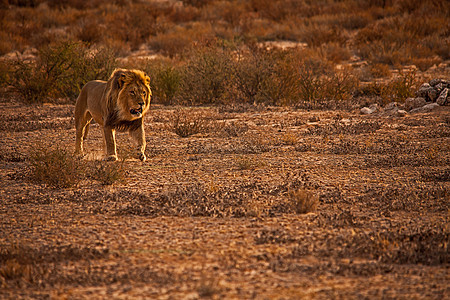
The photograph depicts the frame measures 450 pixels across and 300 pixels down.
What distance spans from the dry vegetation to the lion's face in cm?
85

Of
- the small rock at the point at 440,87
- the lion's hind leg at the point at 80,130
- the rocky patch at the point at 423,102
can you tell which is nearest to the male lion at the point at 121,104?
the lion's hind leg at the point at 80,130

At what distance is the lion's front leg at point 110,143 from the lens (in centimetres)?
808

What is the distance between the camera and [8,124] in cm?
1179

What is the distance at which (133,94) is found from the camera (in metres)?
7.76

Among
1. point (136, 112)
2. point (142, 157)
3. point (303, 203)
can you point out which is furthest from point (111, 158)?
point (303, 203)

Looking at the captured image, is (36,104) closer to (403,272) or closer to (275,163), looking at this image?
(275,163)

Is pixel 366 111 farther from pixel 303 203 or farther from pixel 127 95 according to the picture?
pixel 303 203

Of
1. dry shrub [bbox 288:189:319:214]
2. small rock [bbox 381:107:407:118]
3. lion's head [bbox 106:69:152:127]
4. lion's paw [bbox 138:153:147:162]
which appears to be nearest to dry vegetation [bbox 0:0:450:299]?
dry shrub [bbox 288:189:319:214]

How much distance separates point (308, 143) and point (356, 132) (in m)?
1.34

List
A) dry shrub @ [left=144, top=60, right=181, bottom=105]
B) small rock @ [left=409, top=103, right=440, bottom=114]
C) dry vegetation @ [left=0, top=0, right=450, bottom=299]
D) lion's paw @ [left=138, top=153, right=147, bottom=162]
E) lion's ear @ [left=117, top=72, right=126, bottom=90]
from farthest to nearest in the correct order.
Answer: dry shrub @ [left=144, top=60, right=181, bottom=105] → small rock @ [left=409, top=103, right=440, bottom=114] → lion's paw @ [left=138, top=153, right=147, bottom=162] → lion's ear @ [left=117, top=72, right=126, bottom=90] → dry vegetation @ [left=0, top=0, right=450, bottom=299]

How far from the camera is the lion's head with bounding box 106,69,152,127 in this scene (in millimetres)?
7746

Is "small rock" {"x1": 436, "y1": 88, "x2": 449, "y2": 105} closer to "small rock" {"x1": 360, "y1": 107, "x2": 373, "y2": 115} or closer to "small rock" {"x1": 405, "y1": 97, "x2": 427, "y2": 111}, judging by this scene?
"small rock" {"x1": 405, "y1": 97, "x2": 427, "y2": 111}

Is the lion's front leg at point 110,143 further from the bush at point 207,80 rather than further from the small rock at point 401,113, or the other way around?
the bush at point 207,80

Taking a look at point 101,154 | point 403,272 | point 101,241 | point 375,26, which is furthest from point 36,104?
point 375,26
